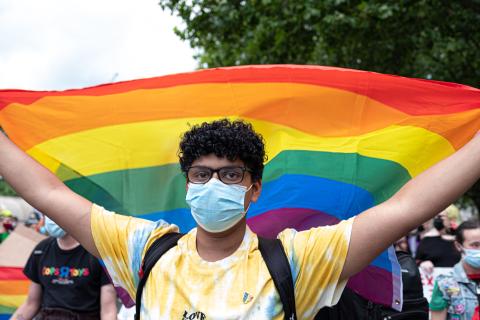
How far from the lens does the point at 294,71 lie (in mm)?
3883

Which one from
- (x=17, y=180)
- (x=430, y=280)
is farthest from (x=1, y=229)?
(x=17, y=180)

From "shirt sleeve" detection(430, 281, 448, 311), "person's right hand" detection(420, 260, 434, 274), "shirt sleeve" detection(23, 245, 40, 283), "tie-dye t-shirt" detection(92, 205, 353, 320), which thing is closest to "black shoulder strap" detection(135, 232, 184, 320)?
"tie-dye t-shirt" detection(92, 205, 353, 320)

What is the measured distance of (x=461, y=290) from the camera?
5.35 meters

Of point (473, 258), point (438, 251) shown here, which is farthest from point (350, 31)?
point (473, 258)

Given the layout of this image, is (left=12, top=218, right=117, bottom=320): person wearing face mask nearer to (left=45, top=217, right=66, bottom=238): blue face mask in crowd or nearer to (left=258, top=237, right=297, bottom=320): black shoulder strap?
(left=45, top=217, right=66, bottom=238): blue face mask in crowd

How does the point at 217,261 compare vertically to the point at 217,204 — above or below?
below

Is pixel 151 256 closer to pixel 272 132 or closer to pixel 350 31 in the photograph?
pixel 272 132

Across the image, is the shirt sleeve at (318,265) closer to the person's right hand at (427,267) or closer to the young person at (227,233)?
the young person at (227,233)

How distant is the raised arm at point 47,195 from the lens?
291 centimetres

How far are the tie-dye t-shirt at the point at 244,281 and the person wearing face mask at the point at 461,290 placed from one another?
2885 mm

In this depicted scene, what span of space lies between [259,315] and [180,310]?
0.29 meters

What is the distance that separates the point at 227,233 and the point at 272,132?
1088 mm

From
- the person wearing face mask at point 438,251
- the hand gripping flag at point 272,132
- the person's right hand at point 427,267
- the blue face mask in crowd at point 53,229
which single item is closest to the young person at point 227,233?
the hand gripping flag at point 272,132

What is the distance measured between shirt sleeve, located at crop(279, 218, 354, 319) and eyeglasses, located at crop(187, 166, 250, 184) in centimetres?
35
